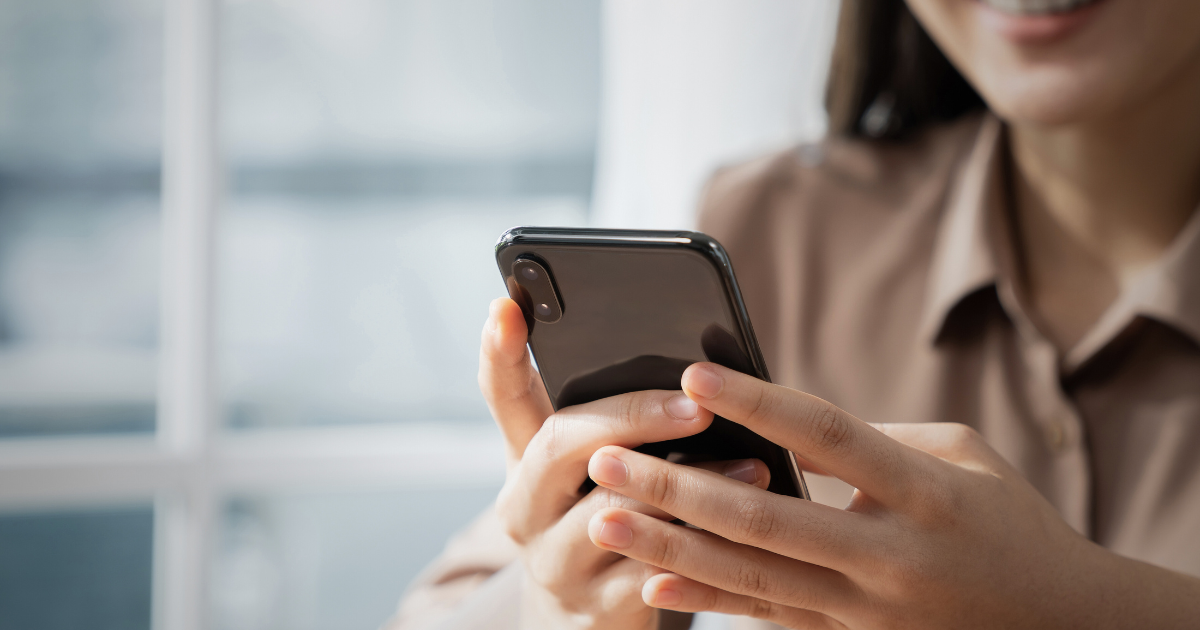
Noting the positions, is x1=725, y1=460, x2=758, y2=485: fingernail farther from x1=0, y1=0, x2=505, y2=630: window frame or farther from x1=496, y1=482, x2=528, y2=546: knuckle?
x1=0, y1=0, x2=505, y2=630: window frame

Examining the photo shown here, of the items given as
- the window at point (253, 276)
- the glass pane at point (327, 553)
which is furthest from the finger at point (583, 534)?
the glass pane at point (327, 553)

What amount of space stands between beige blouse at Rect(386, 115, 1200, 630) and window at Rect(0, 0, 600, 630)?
3.32 ft

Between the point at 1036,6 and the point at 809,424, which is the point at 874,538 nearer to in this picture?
the point at 809,424

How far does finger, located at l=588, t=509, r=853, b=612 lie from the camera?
42 cm

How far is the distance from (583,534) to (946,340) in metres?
0.54

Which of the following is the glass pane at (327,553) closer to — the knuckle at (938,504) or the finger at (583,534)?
the finger at (583,534)

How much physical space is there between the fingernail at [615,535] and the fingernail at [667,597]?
1.9 inches

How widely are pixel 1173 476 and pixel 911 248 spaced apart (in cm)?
34

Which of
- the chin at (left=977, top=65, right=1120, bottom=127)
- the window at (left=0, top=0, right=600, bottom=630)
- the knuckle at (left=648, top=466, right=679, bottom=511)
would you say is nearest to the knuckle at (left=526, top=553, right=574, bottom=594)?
the knuckle at (left=648, top=466, right=679, bottom=511)

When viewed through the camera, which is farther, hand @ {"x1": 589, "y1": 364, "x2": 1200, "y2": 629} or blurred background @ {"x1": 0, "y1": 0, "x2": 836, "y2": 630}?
blurred background @ {"x1": 0, "y1": 0, "x2": 836, "y2": 630}

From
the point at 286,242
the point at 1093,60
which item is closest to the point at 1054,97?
the point at 1093,60

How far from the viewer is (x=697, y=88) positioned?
5.15 ft

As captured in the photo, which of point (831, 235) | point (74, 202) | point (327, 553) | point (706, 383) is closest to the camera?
point (706, 383)

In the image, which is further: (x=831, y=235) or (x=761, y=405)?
(x=831, y=235)
